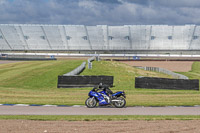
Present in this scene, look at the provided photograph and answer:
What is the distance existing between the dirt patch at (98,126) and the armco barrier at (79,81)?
14949 mm

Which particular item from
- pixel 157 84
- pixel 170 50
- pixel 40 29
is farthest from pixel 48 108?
pixel 40 29

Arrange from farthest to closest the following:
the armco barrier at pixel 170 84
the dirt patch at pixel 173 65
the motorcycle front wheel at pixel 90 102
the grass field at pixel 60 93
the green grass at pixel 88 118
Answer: the dirt patch at pixel 173 65 < the armco barrier at pixel 170 84 < the grass field at pixel 60 93 < the motorcycle front wheel at pixel 90 102 < the green grass at pixel 88 118

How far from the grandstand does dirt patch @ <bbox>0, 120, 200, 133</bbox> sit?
90.9 meters

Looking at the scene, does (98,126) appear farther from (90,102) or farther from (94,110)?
(90,102)

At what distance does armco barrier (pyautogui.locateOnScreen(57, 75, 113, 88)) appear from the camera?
2777cm

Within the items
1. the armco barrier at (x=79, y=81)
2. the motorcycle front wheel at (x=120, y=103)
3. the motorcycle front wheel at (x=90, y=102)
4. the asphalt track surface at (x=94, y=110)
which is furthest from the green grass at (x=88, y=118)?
the armco barrier at (x=79, y=81)

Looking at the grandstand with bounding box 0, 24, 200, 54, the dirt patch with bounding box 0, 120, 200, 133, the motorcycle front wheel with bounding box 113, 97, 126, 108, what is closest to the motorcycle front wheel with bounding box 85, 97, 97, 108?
the motorcycle front wheel with bounding box 113, 97, 126, 108

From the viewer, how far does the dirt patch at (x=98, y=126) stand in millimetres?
11375

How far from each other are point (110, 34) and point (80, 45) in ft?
33.1

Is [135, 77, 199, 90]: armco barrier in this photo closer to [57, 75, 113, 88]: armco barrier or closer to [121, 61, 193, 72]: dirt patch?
[57, 75, 113, 88]: armco barrier

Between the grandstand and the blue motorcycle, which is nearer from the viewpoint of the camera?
the blue motorcycle

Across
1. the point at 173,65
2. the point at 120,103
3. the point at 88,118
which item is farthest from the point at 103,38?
the point at 88,118

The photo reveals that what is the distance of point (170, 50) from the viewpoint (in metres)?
103

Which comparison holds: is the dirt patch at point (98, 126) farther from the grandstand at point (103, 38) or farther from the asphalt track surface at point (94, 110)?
the grandstand at point (103, 38)
